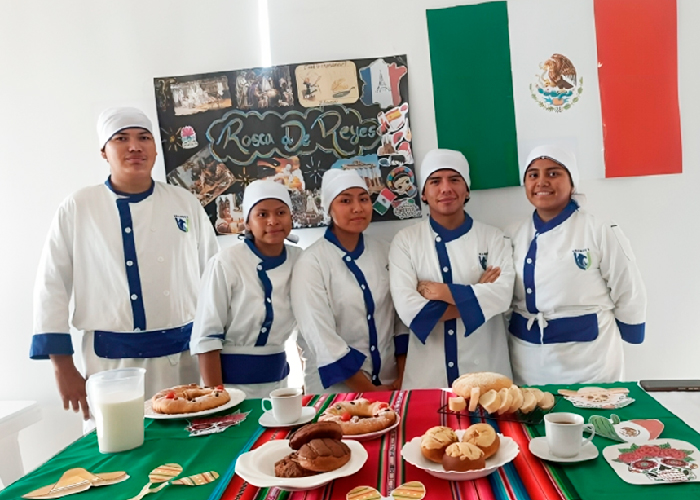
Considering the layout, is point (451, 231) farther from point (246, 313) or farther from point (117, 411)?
point (117, 411)

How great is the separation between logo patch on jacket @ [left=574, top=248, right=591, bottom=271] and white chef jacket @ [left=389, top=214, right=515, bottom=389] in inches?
10.0

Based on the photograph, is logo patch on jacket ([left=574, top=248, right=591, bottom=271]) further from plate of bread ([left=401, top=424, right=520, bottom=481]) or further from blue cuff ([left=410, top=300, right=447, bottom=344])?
plate of bread ([left=401, top=424, right=520, bottom=481])

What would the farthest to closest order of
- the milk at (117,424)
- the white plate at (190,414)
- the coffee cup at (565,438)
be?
1. the white plate at (190,414)
2. the milk at (117,424)
3. the coffee cup at (565,438)

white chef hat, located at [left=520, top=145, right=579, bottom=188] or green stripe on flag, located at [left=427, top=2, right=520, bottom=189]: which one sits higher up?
green stripe on flag, located at [left=427, top=2, right=520, bottom=189]

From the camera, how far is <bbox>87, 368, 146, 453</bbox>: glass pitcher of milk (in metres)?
1.43

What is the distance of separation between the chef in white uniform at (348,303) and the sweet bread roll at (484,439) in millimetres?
1150

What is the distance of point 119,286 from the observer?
246 centimetres

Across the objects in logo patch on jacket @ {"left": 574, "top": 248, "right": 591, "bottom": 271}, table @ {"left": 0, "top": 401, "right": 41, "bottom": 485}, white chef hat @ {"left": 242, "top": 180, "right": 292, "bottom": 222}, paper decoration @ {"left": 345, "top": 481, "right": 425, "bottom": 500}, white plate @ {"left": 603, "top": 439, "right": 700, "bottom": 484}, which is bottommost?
table @ {"left": 0, "top": 401, "right": 41, "bottom": 485}

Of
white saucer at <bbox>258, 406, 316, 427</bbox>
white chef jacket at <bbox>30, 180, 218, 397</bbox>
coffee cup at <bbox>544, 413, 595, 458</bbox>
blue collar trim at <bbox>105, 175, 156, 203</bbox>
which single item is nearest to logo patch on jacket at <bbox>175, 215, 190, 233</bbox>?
white chef jacket at <bbox>30, 180, 218, 397</bbox>

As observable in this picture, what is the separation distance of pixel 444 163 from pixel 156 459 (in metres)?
1.66

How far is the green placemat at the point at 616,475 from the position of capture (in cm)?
105

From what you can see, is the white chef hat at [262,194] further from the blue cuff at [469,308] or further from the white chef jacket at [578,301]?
the white chef jacket at [578,301]

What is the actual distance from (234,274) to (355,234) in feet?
1.81

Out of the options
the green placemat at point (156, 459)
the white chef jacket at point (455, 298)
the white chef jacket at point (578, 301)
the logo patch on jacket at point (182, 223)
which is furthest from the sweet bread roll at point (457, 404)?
the logo patch on jacket at point (182, 223)
